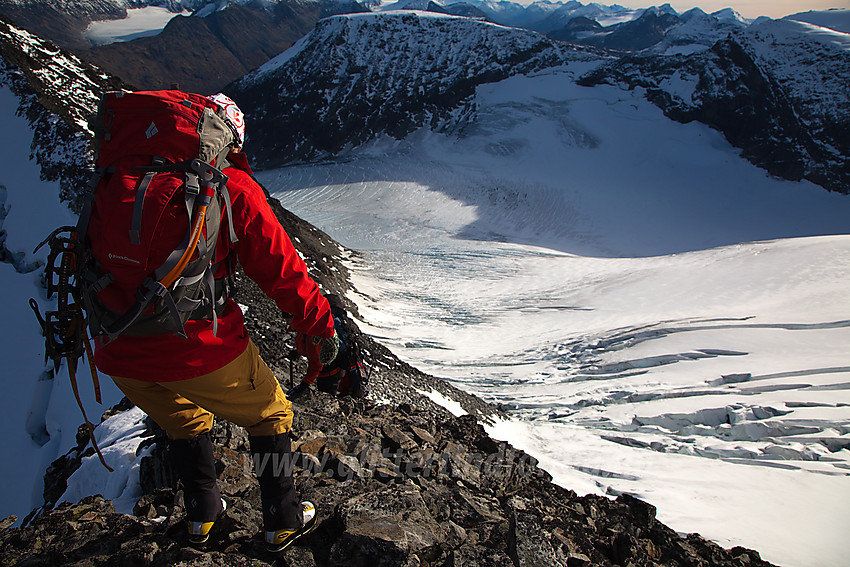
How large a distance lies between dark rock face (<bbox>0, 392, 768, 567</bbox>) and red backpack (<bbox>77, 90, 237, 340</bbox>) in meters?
1.24

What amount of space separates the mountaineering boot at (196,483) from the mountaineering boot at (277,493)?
287 mm

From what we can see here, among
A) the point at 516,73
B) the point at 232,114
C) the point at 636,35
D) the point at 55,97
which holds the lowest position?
the point at 232,114

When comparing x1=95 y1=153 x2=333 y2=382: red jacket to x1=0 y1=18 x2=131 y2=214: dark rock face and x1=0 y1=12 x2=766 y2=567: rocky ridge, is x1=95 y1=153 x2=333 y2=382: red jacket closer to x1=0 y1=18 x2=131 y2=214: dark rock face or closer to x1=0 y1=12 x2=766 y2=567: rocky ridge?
x1=0 y1=12 x2=766 y2=567: rocky ridge

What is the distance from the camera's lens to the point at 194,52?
10888 centimetres

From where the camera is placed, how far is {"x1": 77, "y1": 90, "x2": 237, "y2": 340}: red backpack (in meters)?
1.87

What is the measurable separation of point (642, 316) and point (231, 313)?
15.9 metres

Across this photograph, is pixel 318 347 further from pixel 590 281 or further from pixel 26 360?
pixel 590 281

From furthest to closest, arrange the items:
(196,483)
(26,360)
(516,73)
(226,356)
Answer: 1. (516,73)
2. (26,360)
3. (196,483)
4. (226,356)

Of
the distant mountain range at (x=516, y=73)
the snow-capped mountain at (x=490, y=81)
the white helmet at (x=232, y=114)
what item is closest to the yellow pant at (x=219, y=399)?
the white helmet at (x=232, y=114)

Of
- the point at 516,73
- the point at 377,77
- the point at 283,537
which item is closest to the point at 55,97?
the point at 283,537

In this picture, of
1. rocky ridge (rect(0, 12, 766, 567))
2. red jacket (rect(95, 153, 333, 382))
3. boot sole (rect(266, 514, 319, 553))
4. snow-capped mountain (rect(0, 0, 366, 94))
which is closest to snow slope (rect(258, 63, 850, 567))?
rocky ridge (rect(0, 12, 766, 567))

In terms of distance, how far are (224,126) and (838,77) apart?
2592 inches

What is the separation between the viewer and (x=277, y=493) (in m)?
2.41

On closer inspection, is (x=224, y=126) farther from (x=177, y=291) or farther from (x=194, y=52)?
(x=194, y=52)
